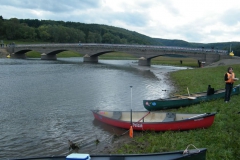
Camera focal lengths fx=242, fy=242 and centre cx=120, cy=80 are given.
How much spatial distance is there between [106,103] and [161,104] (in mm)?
5475

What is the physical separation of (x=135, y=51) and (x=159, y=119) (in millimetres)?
60814

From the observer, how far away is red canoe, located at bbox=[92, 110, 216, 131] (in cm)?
1201

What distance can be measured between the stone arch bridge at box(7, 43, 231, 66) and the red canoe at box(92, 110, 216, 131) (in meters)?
50.9

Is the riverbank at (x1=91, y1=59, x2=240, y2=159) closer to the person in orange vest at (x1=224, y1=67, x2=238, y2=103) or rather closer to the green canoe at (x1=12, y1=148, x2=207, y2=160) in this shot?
the green canoe at (x1=12, y1=148, x2=207, y2=160)

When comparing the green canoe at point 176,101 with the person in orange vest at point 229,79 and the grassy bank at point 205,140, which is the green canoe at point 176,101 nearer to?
the person in orange vest at point 229,79

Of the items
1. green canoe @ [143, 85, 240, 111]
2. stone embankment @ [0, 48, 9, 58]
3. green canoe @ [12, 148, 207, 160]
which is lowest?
green canoe @ [143, 85, 240, 111]

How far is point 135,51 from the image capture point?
74625mm

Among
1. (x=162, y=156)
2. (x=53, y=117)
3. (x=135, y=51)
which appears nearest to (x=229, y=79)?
(x=162, y=156)

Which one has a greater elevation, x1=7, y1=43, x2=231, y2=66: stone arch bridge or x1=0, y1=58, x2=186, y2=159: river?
x1=7, y1=43, x2=231, y2=66: stone arch bridge

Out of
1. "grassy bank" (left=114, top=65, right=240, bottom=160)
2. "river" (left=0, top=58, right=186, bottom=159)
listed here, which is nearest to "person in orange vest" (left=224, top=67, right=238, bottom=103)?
"grassy bank" (left=114, top=65, right=240, bottom=160)

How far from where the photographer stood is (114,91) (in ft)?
86.9

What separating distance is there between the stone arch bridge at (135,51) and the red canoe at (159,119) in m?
50.9

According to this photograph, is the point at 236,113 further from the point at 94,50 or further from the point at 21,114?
the point at 94,50

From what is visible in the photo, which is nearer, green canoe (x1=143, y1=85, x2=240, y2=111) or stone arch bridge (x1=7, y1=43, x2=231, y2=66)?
green canoe (x1=143, y1=85, x2=240, y2=111)
